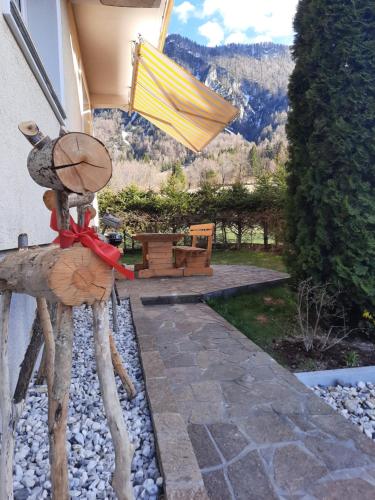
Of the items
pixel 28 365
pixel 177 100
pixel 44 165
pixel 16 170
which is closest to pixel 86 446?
pixel 28 365

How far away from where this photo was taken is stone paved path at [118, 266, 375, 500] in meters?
1.61

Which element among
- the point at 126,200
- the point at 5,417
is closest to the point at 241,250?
the point at 126,200

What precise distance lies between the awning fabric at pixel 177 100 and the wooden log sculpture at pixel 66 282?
512 cm

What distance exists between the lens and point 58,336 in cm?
119

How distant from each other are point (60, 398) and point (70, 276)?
1.60 ft

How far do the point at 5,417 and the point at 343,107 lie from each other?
13.8 ft

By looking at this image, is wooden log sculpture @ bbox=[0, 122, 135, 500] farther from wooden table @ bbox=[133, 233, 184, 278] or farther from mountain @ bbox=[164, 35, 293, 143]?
mountain @ bbox=[164, 35, 293, 143]

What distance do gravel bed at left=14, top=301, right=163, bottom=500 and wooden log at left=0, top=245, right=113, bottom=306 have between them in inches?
43.6

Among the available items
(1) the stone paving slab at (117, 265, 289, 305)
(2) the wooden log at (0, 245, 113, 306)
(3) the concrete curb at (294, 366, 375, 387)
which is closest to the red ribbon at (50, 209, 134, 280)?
(2) the wooden log at (0, 245, 113, 306)

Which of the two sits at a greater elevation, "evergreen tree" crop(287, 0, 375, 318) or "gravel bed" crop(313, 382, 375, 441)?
"evergreen tree" crop(287, 0, 375, 318)

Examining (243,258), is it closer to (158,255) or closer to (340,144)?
(158,255)

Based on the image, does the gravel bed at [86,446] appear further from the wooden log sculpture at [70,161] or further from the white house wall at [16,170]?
the wooden log sculpture at [70,161]

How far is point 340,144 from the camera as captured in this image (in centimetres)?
369

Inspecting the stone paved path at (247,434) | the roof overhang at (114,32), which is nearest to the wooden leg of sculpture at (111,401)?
the stone paved path at (247,434)
